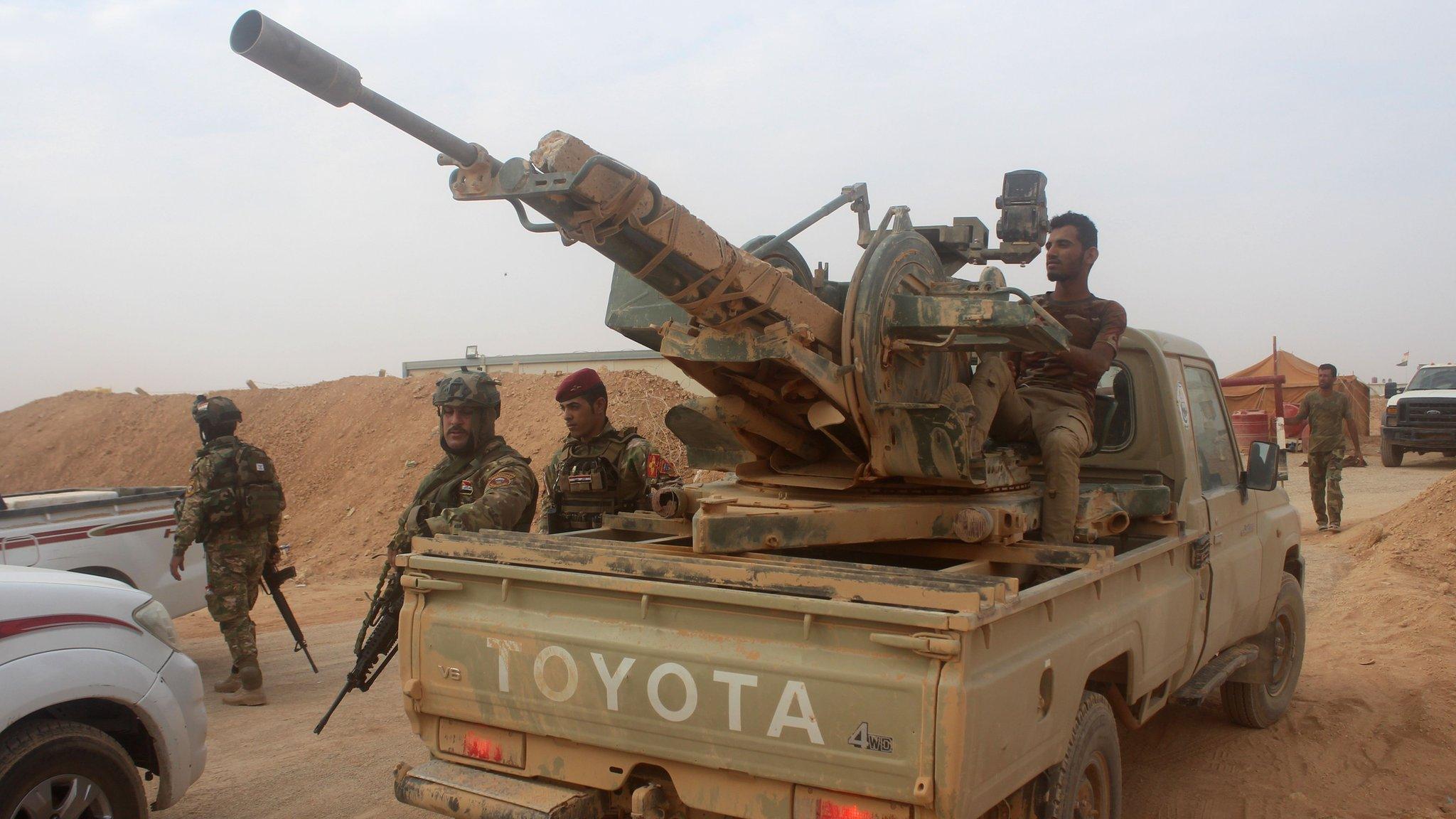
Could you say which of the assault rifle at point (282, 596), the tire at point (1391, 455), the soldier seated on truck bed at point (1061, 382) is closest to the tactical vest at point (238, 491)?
the assault rifle at point (282, 596)

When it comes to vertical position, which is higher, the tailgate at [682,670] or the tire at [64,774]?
the tailgate at [682,670]

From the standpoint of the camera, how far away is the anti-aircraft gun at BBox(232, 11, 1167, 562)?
296cm

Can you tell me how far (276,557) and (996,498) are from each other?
547cm

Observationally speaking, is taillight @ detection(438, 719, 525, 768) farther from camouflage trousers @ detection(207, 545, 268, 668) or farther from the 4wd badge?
camouflage trousers @ detection(207, 545, 268, 668)

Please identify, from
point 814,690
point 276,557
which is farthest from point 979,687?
point 276,557

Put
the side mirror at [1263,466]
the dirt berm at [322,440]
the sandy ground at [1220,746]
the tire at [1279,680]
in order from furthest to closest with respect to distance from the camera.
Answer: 1. the dirt berm at [322,440]
2. the tire at [1279,680]
3. the side mirror at [1263,466]
4. the sandy ground at [1220,746]

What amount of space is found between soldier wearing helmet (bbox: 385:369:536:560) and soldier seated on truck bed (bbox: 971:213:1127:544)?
A: 7.29 ft

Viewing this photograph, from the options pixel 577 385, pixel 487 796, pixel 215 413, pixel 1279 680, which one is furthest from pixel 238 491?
pixel 1279 680

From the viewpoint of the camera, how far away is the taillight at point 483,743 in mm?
3455

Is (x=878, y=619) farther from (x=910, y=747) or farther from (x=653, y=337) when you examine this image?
(x=653, y=337)

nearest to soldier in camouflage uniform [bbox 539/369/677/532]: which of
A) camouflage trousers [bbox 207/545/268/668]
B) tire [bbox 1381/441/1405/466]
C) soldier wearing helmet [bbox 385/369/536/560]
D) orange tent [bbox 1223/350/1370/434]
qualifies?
soldier wearing helmet [bbox 385/369/536/560]

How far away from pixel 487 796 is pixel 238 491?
173 inches

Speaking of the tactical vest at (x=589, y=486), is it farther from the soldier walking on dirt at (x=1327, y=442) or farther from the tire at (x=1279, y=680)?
the soldier walking on dirt at (x=1327, y=442)

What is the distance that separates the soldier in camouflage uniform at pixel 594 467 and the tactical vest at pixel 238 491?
2389 mm
